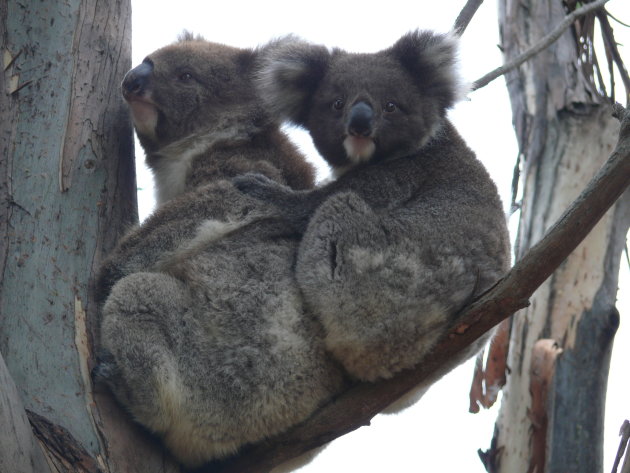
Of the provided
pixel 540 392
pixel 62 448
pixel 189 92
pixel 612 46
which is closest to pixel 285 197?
pixel 189 92

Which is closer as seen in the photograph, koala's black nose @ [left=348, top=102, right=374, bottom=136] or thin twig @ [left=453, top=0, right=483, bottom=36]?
koala's black nose @ [left=348, top=102, right=374, bottom=136]

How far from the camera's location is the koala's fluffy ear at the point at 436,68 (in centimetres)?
471

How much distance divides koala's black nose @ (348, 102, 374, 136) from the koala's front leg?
1.17ft

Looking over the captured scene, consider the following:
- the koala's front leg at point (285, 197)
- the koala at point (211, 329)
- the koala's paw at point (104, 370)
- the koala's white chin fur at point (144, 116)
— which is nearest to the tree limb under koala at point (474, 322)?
the koala at point (211, 329)

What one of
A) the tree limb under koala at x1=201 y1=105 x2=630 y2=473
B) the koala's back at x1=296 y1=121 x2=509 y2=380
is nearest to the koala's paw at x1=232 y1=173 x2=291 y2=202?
the koala's back at x1=296 y1=121 x2=509 y2=380

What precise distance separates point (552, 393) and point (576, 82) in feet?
9.03

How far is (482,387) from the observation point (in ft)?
20.1

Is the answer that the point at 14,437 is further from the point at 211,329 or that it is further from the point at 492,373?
the point at 492,373

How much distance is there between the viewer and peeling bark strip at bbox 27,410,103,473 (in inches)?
130

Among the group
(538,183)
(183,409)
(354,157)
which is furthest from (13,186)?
(538,183)

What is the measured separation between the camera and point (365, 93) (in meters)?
4.47

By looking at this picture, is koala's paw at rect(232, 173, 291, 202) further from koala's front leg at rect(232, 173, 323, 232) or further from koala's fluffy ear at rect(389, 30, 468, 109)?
koala's fluffy ear at rect(389, 30, 468, 109)

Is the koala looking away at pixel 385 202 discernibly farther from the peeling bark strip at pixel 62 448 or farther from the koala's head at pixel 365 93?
the peeling bark strip at pixel 62 448

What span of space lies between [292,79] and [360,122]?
2.56 ft
